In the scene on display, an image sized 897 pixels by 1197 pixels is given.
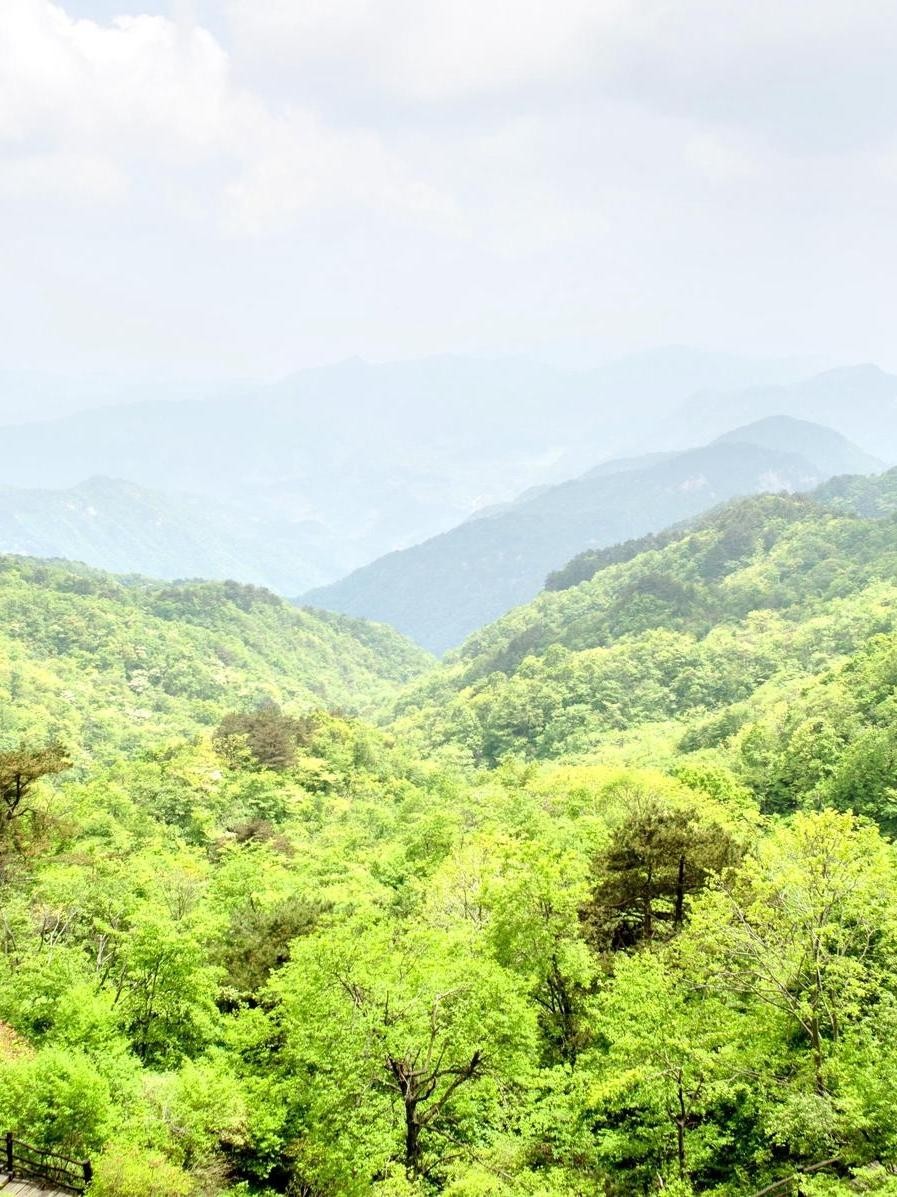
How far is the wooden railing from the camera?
54.3 ft

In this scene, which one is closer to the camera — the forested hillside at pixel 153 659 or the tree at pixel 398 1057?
the tree at pixel 398 1057

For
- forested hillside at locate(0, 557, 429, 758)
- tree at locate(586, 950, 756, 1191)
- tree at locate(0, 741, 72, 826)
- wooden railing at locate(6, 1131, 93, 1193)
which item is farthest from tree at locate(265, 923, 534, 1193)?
forested hillside at locate(0, 557, 429, 758)

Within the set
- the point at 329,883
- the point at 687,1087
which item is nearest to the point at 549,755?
the point at 329,883

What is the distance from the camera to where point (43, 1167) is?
16.7m

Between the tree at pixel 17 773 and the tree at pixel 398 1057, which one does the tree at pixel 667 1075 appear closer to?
the tree at pixel 398 1057

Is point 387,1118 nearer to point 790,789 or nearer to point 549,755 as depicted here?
point 790,789

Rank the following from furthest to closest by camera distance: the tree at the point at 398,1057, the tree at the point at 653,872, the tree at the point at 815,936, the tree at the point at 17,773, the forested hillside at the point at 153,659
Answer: the forested hillside at the point at 153,659
the tree at the point at 17,773
the tree at the point at 653,872
the tree at the point at 398,1057
the tree at the point at 815,936

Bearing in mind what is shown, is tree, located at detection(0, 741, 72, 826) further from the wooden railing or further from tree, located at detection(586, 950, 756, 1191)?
tree, located at detection(586, 950, 756, 1191)

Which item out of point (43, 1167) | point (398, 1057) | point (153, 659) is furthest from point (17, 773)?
point (153, 659)

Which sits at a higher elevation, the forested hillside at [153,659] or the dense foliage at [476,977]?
the forested hillside at [153,659]

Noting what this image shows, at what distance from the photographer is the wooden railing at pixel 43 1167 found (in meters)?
16.5

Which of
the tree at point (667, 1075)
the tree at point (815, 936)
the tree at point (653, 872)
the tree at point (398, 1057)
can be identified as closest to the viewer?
the tree at point (815, 936)

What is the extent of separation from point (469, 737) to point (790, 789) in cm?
4912

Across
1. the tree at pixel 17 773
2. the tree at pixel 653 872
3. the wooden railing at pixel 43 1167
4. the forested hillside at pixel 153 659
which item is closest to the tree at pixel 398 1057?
the wooden railing at pixel 43 1167
